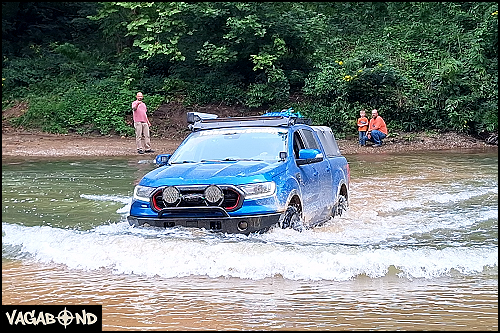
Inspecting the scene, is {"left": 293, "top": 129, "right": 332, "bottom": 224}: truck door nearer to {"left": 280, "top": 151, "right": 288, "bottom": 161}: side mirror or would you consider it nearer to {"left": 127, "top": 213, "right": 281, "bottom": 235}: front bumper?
{"left": 280, "top": 151, "right": 288, "bottom": 161}: side mirror

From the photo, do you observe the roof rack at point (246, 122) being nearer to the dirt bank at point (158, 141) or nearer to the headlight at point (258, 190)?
the headlight at point (258, 190)

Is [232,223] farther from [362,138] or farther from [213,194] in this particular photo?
[362,138]

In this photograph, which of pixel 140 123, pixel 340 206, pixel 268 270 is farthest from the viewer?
pixel 140 123

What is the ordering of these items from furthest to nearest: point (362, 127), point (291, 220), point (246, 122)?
point (362, 127)
point (246, 122)
point (291, 220)

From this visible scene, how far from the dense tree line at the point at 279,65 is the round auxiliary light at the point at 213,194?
17.8m

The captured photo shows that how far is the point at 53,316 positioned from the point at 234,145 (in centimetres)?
422

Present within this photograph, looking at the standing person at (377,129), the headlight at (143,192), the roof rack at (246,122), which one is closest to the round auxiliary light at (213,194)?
the headlight at (143,192)

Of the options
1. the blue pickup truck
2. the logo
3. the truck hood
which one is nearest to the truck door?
the blue pickup truck

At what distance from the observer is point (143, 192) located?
27.3 feet

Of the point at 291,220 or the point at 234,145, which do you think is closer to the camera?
the point at 291,220

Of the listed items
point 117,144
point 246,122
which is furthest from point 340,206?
point 117,144

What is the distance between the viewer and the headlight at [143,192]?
8250 mm

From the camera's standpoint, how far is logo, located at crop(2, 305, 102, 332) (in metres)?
5.28

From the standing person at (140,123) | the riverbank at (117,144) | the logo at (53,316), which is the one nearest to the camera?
the logo at (53,316)
